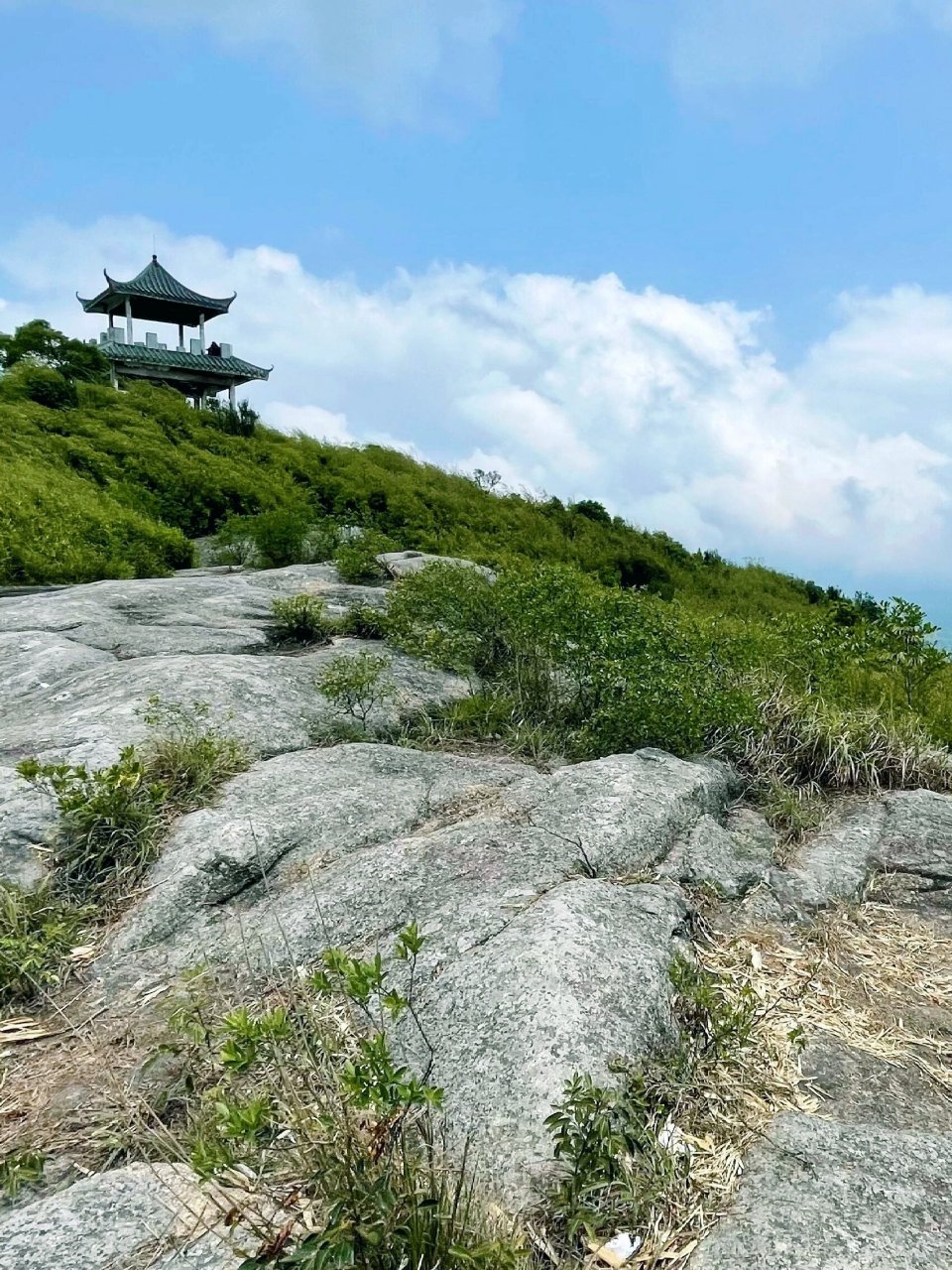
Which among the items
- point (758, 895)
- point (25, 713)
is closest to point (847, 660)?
point (758, 895)

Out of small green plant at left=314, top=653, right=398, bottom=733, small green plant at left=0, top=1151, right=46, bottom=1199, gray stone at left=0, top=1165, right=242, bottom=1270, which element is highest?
small green plant at left=314, top=653, right=398, bottom=733

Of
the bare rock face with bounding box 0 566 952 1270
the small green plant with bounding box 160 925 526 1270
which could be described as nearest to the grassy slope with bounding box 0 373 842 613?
the bare rock face with bounding box 0 566 952 1270

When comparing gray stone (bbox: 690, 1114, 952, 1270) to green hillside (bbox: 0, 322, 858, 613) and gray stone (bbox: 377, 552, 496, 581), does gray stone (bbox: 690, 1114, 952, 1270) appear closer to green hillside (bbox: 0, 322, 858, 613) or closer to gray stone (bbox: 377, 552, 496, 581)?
gray stone (bbox: 377, 552, 496, 581)

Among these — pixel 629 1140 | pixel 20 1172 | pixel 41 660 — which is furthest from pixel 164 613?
pixel 629 1140

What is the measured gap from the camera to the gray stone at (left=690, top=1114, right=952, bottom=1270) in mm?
1944

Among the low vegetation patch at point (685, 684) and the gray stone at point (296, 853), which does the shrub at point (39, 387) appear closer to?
the low vegetation patch at point (685, 684)

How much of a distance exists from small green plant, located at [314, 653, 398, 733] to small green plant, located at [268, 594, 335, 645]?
1.29 meters

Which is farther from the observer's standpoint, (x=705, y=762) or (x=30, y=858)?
(x=705, y=762)

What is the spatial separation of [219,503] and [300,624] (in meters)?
8.74

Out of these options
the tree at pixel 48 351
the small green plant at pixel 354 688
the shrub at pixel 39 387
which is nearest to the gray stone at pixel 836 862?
the small green plant at pixel 354 688

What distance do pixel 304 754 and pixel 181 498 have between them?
431 inches

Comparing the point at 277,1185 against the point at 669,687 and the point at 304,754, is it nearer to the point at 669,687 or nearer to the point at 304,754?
the point at 304,754

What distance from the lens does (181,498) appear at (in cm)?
1446

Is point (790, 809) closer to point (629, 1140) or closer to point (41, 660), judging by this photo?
point (629, 1140)
